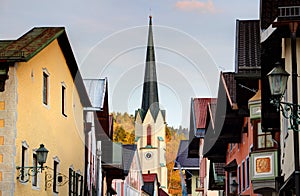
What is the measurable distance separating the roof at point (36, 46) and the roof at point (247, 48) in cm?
633

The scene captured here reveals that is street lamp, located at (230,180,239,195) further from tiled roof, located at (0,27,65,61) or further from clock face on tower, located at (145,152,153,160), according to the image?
clock face on tower, located at (145,152,153,160)

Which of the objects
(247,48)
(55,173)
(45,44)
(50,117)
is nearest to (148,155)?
(55,173)

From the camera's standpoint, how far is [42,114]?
26.3 metres

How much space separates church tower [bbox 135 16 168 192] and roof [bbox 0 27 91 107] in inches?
3190

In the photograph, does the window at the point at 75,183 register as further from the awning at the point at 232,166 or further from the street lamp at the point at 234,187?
the awning at the point at 232,166

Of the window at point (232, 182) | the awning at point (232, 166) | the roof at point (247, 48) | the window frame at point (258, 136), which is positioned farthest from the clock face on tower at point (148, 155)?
the window frame at point (258, 136)

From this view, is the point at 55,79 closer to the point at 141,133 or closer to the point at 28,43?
the point at 28,43

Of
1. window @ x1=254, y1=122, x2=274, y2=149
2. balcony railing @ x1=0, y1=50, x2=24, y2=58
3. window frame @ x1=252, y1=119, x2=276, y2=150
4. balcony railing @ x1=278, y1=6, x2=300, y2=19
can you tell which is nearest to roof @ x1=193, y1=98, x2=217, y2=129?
window frame @ x1=252, y1=119, x2=276, y2=150

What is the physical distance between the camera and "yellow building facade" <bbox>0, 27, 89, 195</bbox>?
2248cm

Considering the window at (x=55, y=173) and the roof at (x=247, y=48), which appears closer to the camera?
the roof at (x=247, y=48)

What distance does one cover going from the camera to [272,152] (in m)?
25.4

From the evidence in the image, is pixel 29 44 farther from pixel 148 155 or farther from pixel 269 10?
pixel 148 155

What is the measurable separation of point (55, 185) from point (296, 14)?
14898mm

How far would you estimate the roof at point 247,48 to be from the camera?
86.1 ft
